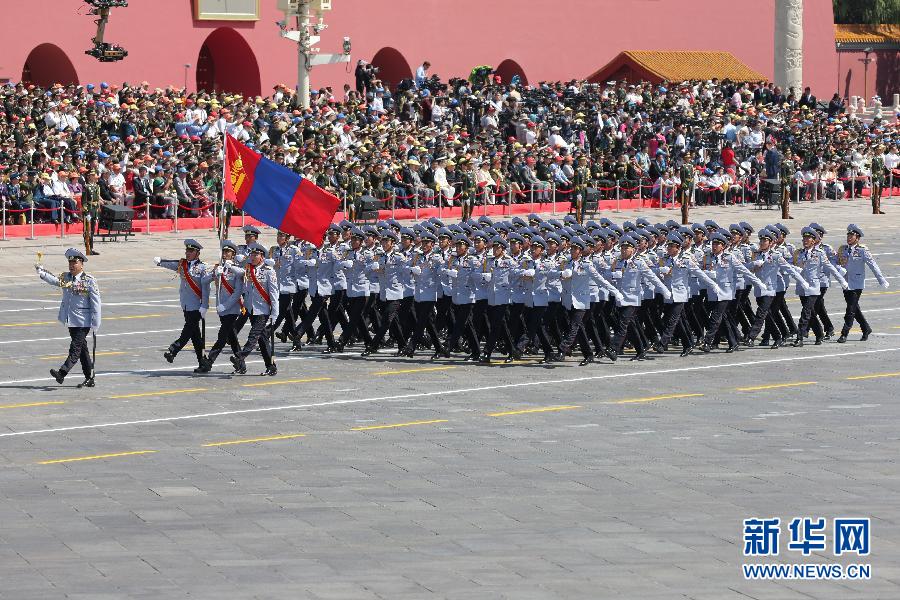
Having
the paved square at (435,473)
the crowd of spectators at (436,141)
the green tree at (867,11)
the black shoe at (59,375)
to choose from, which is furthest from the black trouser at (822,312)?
the green tree at (867,11)

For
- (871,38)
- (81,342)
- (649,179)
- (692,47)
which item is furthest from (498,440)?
(871,38)

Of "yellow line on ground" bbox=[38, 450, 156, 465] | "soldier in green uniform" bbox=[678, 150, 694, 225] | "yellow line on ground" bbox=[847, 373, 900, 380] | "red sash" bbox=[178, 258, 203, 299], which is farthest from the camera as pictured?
"soldier in green uniform" bbox=[678, 150, 694, 225]

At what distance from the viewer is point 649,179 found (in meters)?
48.6

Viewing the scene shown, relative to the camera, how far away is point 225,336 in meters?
23.0

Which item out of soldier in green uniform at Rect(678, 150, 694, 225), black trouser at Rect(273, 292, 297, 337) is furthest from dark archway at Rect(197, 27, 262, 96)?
black trouser at Rect(273, 292, 297, 337)

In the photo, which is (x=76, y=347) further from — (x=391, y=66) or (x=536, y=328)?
(x=391, y=66)

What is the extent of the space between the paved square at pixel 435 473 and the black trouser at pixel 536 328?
719mm

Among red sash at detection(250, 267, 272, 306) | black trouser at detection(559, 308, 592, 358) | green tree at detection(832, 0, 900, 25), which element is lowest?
black trouser at detection(559, 308, 592, 358)

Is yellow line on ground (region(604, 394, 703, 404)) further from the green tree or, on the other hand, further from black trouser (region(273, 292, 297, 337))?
the green tree

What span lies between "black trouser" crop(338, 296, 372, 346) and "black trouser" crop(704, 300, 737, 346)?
4669mm

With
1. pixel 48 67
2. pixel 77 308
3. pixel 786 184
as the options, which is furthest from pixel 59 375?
pixel 48 67

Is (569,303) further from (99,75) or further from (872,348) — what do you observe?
(99,75)

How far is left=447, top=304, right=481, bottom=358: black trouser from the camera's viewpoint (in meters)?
24.8

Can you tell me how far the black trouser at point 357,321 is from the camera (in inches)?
1009
